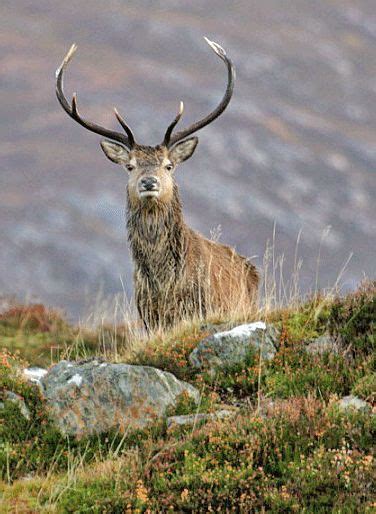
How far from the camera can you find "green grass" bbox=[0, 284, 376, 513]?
672 centimetres

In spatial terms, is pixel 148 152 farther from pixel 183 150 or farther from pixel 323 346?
pixel 323 346

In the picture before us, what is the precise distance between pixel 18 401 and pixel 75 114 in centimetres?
577

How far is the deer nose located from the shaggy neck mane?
0.52m

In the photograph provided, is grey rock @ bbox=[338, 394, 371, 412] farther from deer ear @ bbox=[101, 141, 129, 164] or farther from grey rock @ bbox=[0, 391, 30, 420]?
deer ear @ bbox=[101, 141, 129, 164]

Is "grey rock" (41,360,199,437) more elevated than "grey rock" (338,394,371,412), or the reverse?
"grey rock" (338,394,371,412)

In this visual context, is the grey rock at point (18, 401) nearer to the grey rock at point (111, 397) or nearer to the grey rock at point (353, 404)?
the grey rock at point (111, 397)

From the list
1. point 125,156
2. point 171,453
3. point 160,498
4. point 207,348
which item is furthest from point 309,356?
point 125,156

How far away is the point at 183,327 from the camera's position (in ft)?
37.1

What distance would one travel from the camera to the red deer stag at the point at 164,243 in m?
12.5

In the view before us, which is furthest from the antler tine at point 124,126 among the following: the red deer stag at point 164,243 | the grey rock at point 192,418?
the grey rock at point 192,418

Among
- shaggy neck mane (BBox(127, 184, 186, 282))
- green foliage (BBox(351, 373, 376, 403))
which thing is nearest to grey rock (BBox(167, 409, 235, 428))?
green foliage (BBox(351, 373, 376, 403))

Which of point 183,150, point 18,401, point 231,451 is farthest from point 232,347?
point 183,150

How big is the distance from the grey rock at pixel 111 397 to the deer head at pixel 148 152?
378 cm

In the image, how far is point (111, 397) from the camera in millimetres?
8930
